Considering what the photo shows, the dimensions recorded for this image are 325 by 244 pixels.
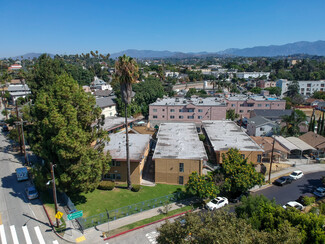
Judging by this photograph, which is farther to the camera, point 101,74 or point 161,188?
point 101,74

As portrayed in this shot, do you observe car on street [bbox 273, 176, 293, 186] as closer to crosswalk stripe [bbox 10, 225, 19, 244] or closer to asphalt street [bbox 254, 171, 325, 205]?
asphalt street [bbox 254, 171, 325, 205]

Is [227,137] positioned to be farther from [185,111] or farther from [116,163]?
[185,111]

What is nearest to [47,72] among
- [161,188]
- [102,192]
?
[102,192]

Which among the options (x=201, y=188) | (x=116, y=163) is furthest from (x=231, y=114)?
(x=201, y=188)

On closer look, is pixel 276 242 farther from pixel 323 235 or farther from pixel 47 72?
pixel 47 72

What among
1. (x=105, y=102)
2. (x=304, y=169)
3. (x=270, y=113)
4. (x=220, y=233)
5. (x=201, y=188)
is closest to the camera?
(x=220, y=233)

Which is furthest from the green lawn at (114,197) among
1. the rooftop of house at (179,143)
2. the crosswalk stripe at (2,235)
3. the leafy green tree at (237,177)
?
the crosswalk stripe at (2,235)

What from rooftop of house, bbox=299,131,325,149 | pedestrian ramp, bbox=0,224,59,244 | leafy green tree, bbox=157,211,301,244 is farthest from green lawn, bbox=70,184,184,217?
rooftop of house, bbox=299,131,325,149
